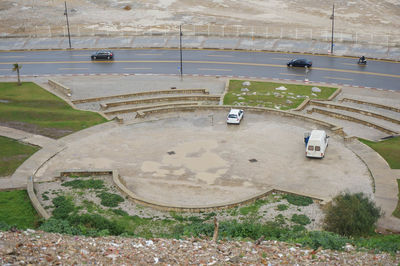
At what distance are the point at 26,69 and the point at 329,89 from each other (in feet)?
126

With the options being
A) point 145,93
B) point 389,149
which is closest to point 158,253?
point 389,149

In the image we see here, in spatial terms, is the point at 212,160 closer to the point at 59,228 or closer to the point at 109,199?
the point at 109,199

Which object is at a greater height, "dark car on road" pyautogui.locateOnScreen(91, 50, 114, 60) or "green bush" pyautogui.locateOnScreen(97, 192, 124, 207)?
"dark car on road" pyautogui.locateOnScreen(91, 50, 114, 60)

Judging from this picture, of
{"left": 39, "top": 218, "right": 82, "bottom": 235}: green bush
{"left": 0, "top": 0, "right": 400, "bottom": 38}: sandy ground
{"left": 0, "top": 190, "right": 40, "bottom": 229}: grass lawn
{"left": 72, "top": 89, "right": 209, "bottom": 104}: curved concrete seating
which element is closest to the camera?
{"left": 39, "top": 218, "right": 82, "bottom": 235}: green bush

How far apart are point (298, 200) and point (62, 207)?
47.1ft

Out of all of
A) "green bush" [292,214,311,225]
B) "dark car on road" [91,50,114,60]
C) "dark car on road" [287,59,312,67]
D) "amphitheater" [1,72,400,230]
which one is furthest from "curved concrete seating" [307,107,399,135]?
"dark car on road" [91,50,114,60]

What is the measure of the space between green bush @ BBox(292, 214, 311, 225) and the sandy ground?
6044 cm

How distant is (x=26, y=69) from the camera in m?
69.2

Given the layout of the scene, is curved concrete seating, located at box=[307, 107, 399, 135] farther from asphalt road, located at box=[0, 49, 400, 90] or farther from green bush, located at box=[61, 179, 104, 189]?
green bush, located at box=[61, 179, 104, 189]

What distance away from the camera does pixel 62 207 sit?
3166 centimetres

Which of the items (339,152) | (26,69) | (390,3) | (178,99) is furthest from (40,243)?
(390,3)

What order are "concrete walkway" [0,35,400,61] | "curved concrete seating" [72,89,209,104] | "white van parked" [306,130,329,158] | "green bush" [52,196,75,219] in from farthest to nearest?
"concrete walkway" [0,35,400,61] < "curved concrete seating" [72,89,209,104] < "white van parked" [306,130,329,158] < "green bush" [52,196,75,219]

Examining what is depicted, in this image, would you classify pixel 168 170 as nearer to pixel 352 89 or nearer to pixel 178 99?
pixel 178 99

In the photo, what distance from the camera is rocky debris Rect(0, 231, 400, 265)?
20.7 m
